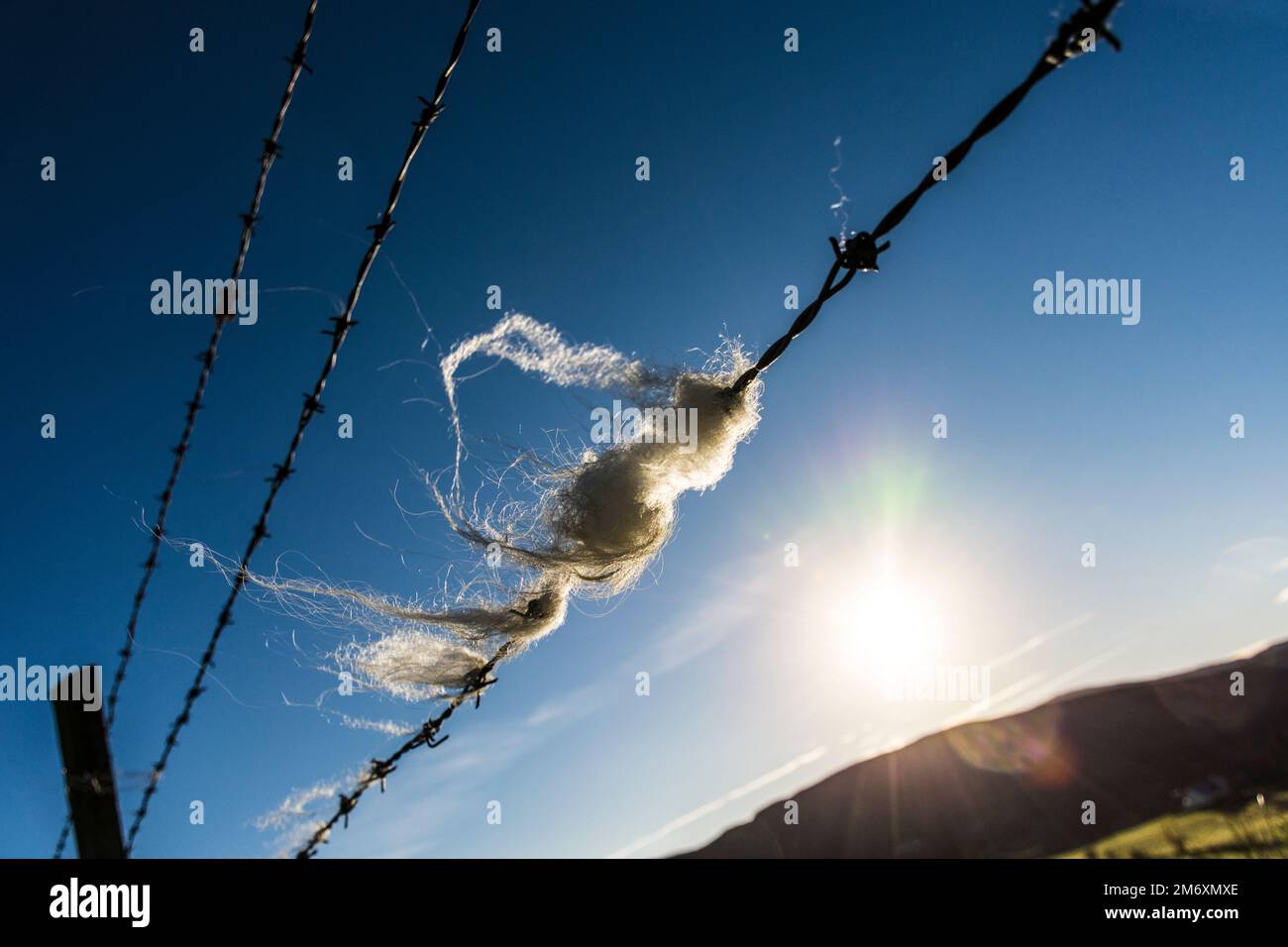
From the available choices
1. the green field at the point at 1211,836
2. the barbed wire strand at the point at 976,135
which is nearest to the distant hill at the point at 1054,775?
the green field at the point at 1211,836

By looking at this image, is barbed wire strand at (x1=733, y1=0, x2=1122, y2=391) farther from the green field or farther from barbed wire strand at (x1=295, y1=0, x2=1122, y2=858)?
the green field

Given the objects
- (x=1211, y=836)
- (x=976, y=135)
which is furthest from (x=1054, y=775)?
(x=976, y=135)

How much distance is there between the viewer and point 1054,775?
1332 inches

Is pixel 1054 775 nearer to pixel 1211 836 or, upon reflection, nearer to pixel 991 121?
pixel 1211 836

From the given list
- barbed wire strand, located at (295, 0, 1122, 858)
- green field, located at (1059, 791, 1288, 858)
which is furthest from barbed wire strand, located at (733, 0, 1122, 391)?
green field, located at (1059, 791, 1288, 858)

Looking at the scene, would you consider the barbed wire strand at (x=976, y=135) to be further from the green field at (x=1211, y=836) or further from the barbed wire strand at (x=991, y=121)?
the green field at (x=1211, y=836)

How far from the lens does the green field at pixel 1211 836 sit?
556 cm

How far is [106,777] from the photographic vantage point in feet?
11.3

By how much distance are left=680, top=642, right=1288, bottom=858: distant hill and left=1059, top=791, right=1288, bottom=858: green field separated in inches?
154
